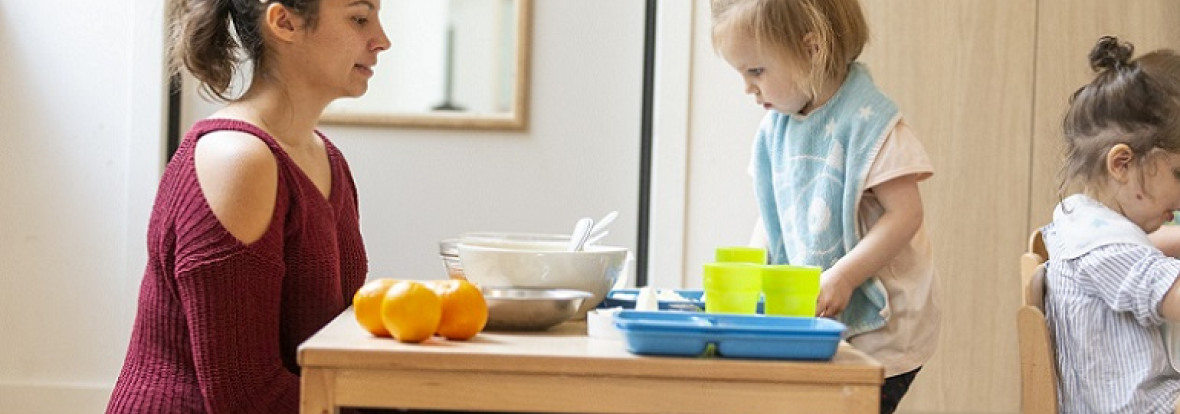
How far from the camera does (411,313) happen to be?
1.35 m

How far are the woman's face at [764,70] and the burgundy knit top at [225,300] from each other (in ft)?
2.24

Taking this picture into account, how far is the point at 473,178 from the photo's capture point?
3.77 meters

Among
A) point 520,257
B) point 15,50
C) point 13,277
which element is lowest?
point 13,277

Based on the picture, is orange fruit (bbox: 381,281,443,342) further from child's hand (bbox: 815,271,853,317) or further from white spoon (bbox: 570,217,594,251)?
child's hand (bbox: 815,271,853,317)

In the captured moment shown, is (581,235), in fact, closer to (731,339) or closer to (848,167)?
(848,167)

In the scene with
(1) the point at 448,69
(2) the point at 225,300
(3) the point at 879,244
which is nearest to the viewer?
(2) the point at 225,300

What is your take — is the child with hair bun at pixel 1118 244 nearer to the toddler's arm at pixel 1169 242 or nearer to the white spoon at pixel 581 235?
the toddler's arm at pixel 1169 242

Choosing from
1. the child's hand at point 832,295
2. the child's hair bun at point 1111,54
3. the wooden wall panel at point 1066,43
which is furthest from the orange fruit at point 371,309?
the wooden wall panel at point 1066,43

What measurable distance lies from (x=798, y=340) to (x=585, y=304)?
1.32ft

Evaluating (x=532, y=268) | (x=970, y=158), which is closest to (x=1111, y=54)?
(x=532, y=268)

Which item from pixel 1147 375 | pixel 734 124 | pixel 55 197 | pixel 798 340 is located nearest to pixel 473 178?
pixel 734 124

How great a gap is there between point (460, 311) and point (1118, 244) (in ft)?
3.60

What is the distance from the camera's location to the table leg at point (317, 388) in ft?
4.25

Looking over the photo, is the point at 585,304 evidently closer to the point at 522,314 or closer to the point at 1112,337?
the point at 522,314
